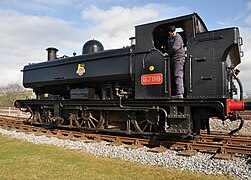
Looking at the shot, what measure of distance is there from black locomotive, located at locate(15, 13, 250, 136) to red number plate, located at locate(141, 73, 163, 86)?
2 centimetres

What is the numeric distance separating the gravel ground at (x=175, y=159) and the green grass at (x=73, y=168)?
0.92ft

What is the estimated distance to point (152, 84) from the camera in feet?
23.4

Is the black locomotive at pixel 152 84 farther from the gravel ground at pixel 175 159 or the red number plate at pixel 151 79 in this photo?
the gravel ground at pixel 175 159

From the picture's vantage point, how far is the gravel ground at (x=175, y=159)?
16.1 feet

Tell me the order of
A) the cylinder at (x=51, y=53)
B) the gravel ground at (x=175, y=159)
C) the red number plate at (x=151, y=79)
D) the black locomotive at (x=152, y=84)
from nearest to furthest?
the gravel ground at (x=175, y=159)
the black locomotive at (x=152, y=84)
the red number plate at (x=151, y=79)
the cylinder at (x=51, y=53)

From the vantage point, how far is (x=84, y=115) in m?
9.29

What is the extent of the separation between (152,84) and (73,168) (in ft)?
10.6

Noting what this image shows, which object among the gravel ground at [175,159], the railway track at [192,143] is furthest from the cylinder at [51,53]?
the gravel ground at [175,159]

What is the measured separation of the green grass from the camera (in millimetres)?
4672

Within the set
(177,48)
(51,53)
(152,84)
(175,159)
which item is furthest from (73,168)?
(51,53)

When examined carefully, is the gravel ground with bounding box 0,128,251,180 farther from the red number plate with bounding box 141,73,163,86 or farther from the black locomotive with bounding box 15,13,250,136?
the red number plate with bounding box 141,73,163,86

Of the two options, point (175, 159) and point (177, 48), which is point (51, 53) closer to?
point (177, 48)

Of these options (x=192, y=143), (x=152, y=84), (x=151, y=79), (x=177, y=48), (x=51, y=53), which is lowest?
(x=192, y=143)

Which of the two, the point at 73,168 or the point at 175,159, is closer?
the point at 73,168
